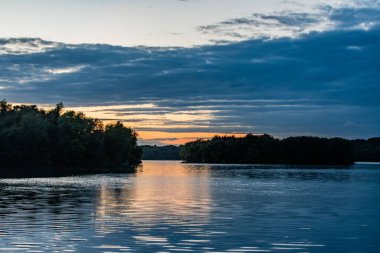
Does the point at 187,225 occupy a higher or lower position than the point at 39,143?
lower

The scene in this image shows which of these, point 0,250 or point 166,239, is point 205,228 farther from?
point 0,250

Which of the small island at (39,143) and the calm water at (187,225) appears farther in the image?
the small island at (39,143)

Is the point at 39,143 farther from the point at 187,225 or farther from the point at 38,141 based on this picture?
the point at 187,225

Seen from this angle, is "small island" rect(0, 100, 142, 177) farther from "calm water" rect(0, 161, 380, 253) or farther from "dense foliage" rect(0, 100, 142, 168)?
"calm water" rect(0, 161, 380, 253)

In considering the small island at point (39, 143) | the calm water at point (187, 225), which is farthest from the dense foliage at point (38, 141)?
the calm water at point (187, 225)

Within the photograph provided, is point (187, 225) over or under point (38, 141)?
under

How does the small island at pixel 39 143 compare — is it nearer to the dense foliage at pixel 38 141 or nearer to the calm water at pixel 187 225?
the dense foliage at pixel 38 141

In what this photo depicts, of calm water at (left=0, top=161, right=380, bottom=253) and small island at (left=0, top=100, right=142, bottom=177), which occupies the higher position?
small island at (left=0, top=100, right=142, bottom=177)

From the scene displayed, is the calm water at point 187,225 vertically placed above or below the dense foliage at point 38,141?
below

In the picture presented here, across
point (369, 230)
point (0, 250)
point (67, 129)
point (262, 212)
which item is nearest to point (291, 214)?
point (262, 212)

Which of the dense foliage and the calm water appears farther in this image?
the dense foliage

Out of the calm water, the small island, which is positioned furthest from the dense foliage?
the calm water

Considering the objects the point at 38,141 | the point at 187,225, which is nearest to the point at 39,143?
the point at 38,141

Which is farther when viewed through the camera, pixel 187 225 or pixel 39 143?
pixel 39 143
